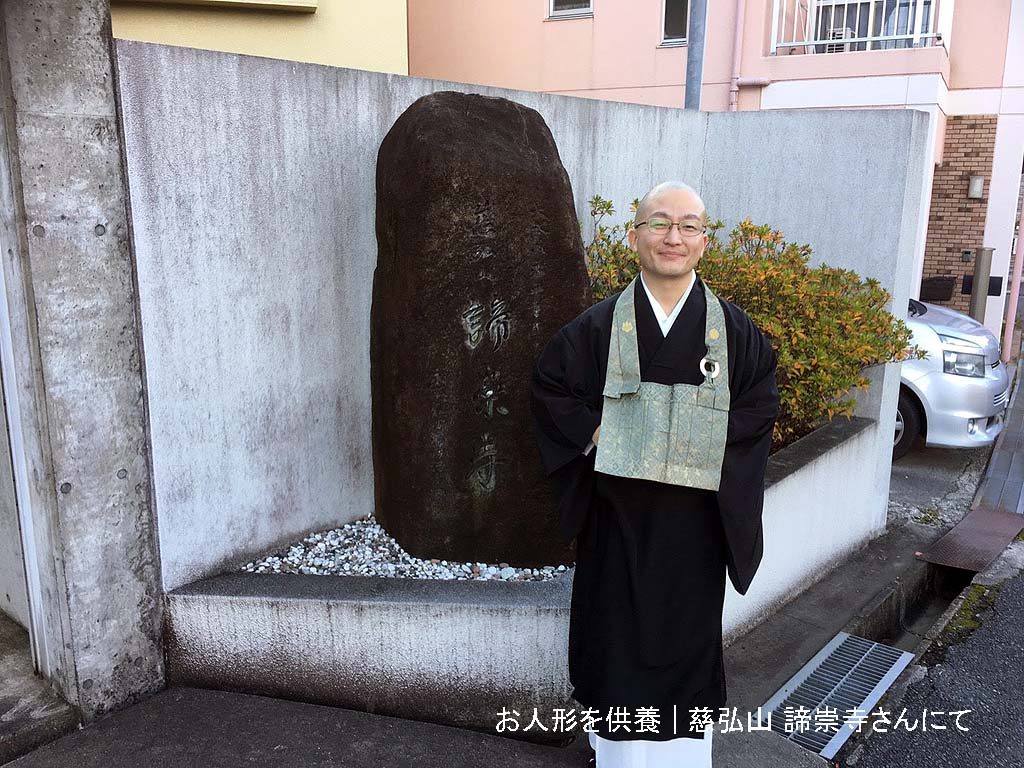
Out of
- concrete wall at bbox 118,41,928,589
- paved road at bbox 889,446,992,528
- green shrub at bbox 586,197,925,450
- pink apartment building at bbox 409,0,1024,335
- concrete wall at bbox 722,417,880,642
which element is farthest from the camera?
pink apartment building at bbox 409,0,1024,335

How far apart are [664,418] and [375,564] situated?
176 centimetres

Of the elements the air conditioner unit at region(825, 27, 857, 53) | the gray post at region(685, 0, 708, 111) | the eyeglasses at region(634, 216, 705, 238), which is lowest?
the eyeglasses at region(634, 216, 705, 238)

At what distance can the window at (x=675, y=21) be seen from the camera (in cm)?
1212

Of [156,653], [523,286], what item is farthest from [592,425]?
[156,653]

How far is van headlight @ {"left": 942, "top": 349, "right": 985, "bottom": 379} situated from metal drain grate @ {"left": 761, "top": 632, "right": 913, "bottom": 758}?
140 inches

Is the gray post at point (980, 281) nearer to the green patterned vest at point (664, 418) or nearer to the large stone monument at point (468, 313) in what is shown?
the large stone monument at point (468, 313)

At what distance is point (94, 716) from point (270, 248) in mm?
2003

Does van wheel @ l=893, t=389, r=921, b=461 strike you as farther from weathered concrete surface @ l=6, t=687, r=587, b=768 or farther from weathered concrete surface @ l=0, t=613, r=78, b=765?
weathered concrete surface @ l=0, t=613, r=78, b=765

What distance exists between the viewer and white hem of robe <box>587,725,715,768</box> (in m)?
2.97

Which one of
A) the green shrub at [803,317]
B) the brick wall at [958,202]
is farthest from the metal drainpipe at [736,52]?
the green shrub at [803,317]

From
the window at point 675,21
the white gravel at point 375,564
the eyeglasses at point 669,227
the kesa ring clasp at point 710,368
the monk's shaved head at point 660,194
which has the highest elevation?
the window at point 675,21

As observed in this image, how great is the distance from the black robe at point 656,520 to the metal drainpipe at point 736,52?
32.0ft

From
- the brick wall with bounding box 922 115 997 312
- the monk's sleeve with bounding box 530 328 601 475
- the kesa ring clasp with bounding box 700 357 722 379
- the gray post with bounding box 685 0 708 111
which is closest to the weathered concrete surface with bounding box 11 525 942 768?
the monk's sleeve with bounding box 530 328 601 475

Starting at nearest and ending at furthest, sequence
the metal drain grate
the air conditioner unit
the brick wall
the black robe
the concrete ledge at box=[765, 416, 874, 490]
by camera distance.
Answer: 1. the black robe
2. the metal drain grate
3. the concrete ledge at box=[765, 416, 874, 490]
4. the air conditioner unit
5. the brick wall
